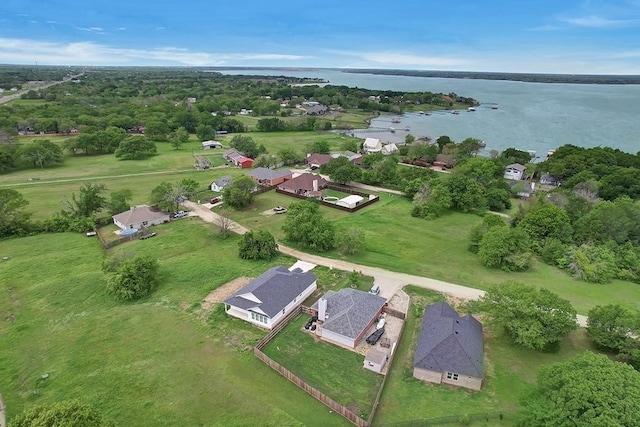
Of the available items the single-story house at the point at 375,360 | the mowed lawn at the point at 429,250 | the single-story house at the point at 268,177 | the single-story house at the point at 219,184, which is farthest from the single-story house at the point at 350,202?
the single-story house at the point at 375,360

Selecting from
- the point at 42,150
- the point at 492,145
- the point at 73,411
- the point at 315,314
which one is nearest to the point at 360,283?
the point at 315,314

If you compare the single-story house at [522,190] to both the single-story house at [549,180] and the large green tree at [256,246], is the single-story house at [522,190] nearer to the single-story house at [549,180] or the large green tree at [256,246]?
the single-story house at [549,180]

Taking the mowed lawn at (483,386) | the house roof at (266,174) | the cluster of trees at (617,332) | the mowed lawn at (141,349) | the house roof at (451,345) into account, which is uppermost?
the cluster of trees at (617,332)

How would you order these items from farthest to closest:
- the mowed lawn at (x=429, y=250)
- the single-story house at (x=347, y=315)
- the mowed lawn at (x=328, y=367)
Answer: the mowed lawn at (x=429, y=250), the single-story house at (x=347, y=315), the mowed lawn at (x=328, y=367)

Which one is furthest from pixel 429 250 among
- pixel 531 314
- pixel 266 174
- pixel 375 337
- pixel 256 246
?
pixel 266 174

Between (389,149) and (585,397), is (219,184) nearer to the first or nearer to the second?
(389,149)

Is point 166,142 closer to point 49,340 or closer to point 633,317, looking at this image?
point 49,340
